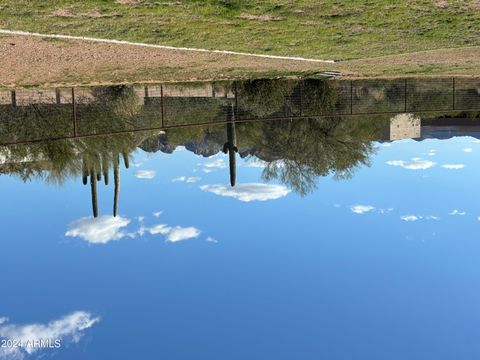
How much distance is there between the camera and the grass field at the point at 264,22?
36.4 feet

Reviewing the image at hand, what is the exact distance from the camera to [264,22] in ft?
40.8

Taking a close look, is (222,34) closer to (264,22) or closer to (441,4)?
(264,22)

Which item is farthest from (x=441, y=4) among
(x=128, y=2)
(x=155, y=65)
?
(x=155, y=65)

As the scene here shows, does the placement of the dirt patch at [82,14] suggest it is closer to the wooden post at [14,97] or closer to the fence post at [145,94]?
the wooden post at [14,97]

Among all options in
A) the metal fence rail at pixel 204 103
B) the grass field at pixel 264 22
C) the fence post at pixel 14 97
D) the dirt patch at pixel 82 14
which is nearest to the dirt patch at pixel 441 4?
the grass field at pixel 264 22

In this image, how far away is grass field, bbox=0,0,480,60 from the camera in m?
11.1

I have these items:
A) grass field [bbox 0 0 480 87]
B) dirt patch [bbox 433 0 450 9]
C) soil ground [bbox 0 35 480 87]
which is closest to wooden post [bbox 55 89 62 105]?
soil ground [bbox 0 35 480 87]

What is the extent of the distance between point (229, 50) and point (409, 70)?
313 inches

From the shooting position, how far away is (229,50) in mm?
14250

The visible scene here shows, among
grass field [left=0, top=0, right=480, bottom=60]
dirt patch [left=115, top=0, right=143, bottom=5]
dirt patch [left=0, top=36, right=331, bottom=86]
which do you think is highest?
dirt patch [left=115, top=0, right=143, bottom=5]

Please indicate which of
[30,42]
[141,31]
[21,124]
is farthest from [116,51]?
[21,124]

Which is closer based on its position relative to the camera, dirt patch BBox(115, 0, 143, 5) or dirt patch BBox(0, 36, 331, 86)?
dirt patch BBox(115, 0, 143, 5)

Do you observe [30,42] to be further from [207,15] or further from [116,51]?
[207,15]

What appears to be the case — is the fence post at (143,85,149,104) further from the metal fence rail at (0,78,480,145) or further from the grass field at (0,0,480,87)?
the grass field at (0,0,480,87)
